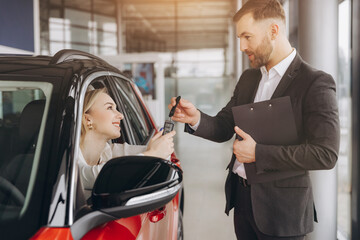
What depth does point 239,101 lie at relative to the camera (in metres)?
1.67

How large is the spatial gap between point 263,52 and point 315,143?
0.42 metres

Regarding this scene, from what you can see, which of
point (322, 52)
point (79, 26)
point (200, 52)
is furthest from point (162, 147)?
point (200, 52)

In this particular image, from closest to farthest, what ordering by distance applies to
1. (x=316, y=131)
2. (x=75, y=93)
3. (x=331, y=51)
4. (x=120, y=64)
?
(x=75, y=93) < (x=316, y=131) < (x=331, y=51) < (x=120, y=64)

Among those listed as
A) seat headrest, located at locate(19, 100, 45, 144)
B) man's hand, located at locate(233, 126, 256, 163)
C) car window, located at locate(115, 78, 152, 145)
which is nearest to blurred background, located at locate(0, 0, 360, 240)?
car window, located at locate(115, 78, 152, 145)

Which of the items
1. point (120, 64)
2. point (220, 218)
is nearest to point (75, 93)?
point (220, 218)

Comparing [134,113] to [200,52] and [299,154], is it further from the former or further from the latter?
[200,52]

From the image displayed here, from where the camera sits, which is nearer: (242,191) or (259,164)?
(259,164)

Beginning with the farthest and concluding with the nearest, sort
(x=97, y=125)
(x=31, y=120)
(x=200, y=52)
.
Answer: (x=200, y=52), (x=97, y=125), (x=31, y=120)

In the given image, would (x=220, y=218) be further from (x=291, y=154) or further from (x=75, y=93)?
(x=75, y=93)

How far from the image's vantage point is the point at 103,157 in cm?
171

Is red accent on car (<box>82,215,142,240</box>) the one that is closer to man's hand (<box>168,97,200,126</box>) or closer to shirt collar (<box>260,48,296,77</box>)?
Answer: man's hand (<box>168,97,200,126</box>)

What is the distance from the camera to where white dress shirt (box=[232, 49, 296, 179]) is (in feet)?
4.82

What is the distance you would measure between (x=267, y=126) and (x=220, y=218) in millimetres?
2616

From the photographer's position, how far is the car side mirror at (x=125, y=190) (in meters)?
0.94
